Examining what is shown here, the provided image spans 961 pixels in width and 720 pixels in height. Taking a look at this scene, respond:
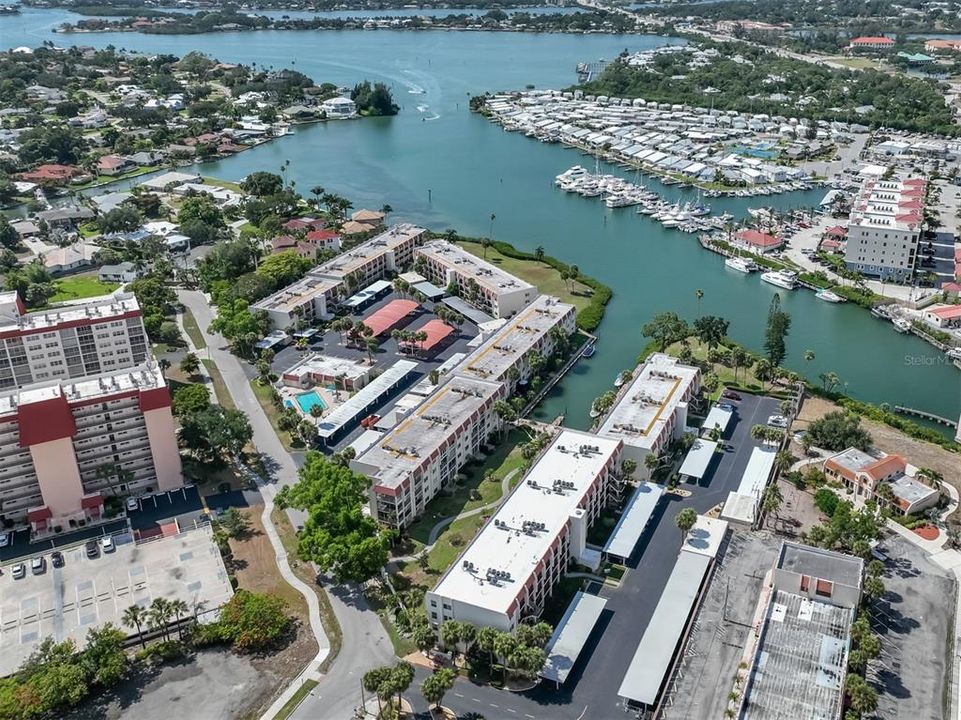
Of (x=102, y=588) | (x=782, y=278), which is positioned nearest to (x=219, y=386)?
(x=102, y=588)

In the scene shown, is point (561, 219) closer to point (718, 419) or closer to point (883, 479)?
point (718, 419)

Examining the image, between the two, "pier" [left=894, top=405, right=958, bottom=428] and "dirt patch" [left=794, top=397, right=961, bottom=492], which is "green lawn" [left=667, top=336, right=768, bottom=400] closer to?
"dirt patch" [left=794, top=397, right=961, bottom=492]

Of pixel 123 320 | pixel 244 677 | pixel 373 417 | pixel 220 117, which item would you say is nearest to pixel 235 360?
pixel 123 320

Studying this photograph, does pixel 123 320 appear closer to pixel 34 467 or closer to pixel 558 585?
pixel 34 467

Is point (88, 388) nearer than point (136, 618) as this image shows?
No

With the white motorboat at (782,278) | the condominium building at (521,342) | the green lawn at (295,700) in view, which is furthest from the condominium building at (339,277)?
the green lawn at (295,700)

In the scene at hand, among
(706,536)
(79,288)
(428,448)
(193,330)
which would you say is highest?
(428,448)
